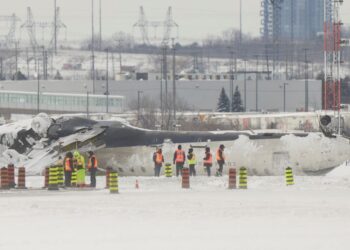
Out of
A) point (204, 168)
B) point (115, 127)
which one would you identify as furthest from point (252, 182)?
point (115, 127)

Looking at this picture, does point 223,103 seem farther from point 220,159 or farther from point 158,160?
point 220,159

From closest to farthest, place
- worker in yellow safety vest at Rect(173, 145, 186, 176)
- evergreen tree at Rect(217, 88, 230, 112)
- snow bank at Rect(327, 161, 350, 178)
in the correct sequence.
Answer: snow bank at Rect(327, 161, 350, 178), worker in yellow safety vest at Rect(173, 145, 186, 176), evergreen tree at Rect(217, 88, 230, 112)

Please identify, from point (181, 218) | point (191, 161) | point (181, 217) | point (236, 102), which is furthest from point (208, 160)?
point (236, 102)

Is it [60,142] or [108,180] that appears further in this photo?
[60,142]

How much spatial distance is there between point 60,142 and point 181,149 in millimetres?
5680

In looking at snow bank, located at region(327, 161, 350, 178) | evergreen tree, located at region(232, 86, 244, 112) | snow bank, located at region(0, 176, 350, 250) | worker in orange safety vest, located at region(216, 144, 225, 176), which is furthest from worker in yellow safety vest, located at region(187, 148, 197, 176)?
evergreen tree, located at region(232, 86, 244, 112)

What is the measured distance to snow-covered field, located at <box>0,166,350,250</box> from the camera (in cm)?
3569

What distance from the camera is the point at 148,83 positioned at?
602 ft

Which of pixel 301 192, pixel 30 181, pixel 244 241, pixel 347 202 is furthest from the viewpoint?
pixel 30 181

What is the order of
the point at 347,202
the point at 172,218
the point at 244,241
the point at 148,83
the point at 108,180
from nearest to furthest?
Answer: the point at 244,241, the point at 172,218, the point at 347,202, the point at 108,180, the point at 148,83

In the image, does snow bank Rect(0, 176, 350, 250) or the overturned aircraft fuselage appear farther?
the overturned aircraft fuselage

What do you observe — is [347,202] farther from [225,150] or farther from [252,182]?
[225,150]

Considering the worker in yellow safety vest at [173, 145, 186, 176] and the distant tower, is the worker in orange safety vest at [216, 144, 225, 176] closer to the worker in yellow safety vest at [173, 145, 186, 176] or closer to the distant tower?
the worker in yellow safety vest at [173, 145, 186, 176]

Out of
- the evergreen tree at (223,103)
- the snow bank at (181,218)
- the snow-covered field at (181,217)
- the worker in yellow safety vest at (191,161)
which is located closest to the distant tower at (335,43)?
the worker in yellow safety vest at (191,161)
